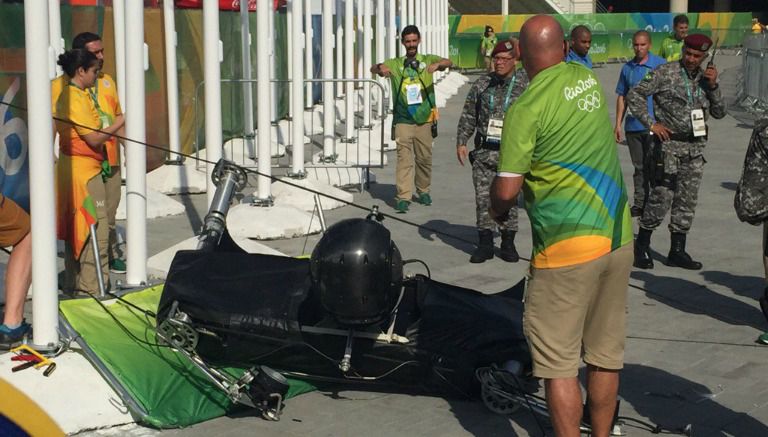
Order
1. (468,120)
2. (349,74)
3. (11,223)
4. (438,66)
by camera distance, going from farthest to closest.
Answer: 1. (349,74)
2. (438,66)
3. (468,120)
4. (11,223)

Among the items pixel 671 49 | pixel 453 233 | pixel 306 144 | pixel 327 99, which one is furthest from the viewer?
pixel 671 49

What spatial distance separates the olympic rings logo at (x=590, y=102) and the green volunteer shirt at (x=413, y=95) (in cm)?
765

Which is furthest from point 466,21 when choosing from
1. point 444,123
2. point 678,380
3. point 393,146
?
point 678,380

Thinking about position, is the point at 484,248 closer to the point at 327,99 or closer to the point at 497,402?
the point at 497,402

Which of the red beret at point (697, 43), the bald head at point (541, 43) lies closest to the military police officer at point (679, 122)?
the red beret at point (697, 43)

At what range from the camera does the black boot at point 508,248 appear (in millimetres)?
10742

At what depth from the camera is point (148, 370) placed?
6.84 m

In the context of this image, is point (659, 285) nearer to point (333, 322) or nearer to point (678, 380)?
point (678, 380)

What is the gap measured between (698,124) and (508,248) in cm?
187

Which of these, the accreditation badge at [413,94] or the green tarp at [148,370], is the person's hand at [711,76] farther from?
the green tarp at [148,370]

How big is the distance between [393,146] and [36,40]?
12.8 metres

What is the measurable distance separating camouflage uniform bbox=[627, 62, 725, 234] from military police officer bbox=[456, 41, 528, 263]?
3.38 feet

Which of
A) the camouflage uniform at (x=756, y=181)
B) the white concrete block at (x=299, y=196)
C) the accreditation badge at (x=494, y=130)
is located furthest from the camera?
the white concrete block at (x=299, y=196)

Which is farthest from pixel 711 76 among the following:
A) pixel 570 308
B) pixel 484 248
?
pixel 570 308
